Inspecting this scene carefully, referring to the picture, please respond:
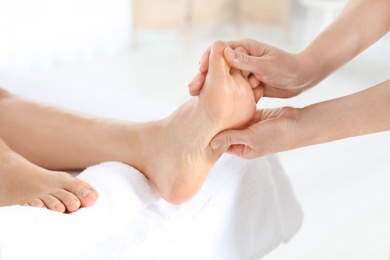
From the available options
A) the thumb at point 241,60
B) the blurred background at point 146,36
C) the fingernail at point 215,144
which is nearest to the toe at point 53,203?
the fingernail at point 215,144

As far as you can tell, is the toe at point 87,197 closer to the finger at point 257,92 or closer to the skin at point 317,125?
the skin at point 317,125

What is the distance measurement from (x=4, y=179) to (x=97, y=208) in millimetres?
247

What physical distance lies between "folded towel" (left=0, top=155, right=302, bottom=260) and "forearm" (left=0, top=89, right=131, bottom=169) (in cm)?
7

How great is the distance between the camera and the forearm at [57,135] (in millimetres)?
1493

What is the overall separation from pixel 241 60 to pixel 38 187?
51cm

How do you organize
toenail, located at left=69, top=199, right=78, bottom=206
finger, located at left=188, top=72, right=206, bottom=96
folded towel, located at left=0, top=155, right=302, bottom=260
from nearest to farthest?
folded towel, located at left=0, top=155, right=302, bottom=260 < toenail, located at left=69, top=199, right=78, bottom=206 < finger, located at left=188, top=72, right=206, bottom=96

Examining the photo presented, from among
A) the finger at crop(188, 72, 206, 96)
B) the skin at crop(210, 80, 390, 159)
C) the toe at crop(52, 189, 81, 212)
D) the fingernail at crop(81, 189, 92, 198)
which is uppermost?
the finger at crop(188, 72, 206, 96)

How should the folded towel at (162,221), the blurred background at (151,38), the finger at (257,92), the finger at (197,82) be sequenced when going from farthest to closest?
the blurred background at (151,38), the finger at (257,92), the finger at (197,82), the folded towel at (162,221)

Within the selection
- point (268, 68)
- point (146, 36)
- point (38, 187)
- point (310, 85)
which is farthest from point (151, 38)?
point (38, 187)

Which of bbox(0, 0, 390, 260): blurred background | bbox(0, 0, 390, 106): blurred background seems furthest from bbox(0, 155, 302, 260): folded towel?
bbox(0, 0, 390, 106): blurred background

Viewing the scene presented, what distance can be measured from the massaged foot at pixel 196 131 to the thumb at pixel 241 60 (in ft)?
0.05

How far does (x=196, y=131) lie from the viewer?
4.54 feet

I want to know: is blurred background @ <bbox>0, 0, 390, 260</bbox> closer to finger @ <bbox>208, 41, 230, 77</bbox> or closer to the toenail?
finger @ <bbox>208, 41, 230, 77</bbox>

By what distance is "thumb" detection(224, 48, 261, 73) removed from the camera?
4.50 feet
